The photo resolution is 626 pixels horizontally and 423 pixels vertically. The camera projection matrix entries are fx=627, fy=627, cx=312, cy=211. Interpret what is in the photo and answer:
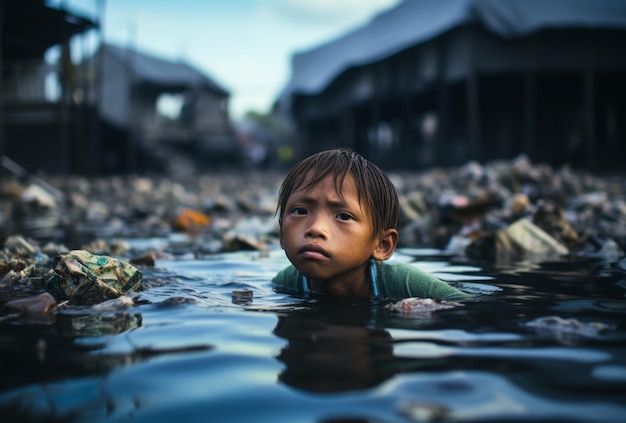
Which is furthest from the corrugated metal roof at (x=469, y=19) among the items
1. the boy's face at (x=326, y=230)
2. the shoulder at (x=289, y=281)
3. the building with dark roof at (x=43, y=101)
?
the boy's face at (x=326, y=230)

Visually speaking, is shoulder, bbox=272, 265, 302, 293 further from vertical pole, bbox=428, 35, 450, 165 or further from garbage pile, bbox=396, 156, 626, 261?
vertical pole, bbox=428, 35, 450, 165

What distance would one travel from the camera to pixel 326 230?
227cm

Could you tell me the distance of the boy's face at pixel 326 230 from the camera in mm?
2281

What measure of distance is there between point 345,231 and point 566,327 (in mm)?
845

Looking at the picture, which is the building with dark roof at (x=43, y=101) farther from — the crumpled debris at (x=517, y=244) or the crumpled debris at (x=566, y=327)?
the crumpled debris at (x=566, y=327)

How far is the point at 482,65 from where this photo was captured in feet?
46.0

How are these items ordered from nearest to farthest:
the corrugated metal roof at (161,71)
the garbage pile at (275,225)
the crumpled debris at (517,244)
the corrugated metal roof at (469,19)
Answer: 1. the garbage pile at (275,225)
2. the crumpled debris at (517,244)
3. the corrugated metal roof at (469,19)
4. the corrugated metal roof at (161,71)

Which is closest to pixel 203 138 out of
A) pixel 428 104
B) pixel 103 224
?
pixel 428 104

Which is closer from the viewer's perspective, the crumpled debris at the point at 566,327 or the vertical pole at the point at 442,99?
the crumpled debris at the point at 566,327

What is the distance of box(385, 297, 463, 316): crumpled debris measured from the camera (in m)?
2.19

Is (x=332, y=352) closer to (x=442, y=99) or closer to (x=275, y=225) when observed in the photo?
(x=275, y=225)

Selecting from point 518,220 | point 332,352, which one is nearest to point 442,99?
point 518,220

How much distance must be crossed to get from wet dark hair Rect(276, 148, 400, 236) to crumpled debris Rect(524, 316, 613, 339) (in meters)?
0.78

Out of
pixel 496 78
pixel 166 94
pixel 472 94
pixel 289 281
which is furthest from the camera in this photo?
pixel 166 94
